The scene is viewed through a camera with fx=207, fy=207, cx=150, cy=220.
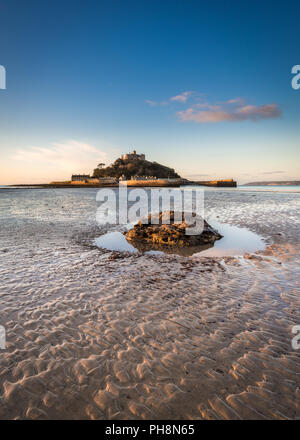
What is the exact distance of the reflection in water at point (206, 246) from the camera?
9958 mm

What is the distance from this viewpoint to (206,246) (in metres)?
11.0

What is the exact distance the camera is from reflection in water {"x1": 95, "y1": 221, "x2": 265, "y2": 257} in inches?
392

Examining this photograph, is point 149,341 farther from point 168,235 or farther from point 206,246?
point 168,235

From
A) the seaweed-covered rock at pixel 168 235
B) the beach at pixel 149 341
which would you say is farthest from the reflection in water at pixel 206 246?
the beach at pixel 149 341

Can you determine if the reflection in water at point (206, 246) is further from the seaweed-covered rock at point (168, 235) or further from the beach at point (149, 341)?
the beach at point (149, 341)

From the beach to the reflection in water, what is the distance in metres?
1.84

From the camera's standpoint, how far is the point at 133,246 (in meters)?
11.1

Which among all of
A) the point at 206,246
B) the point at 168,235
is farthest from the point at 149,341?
the point at 168,235

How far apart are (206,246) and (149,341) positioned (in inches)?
300

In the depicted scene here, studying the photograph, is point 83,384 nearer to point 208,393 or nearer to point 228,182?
point 208,393

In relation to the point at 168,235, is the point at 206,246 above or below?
below

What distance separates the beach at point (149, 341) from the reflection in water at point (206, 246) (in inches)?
72.3
